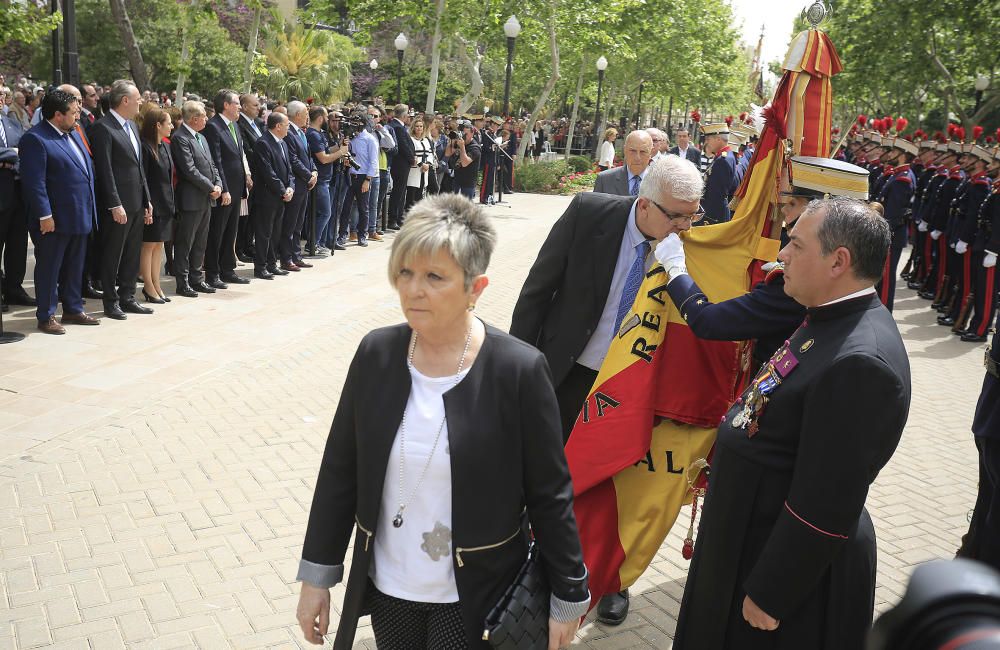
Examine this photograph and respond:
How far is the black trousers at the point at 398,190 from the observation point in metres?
16.5

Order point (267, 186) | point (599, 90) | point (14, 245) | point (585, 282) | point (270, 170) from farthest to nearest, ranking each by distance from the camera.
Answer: point (599, 90)
point (267, 186)
point (270, 170)
point (14, 245)
point (585, 282)

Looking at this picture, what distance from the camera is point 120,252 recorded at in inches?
356

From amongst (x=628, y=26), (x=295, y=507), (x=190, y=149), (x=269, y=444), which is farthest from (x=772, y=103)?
(x=628, y=26)

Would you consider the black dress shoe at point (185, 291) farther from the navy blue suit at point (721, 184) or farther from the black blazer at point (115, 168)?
the navy blue suit at point (721, 184)

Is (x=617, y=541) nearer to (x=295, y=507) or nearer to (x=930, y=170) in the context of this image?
(x=295, y=507)

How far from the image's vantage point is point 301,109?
1214 centimetres

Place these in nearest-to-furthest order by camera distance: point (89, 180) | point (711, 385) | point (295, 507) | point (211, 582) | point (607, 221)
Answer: point (711, 385) < point (607, 221) < point (211, 582) < point (295, 507) < point (89, 180)

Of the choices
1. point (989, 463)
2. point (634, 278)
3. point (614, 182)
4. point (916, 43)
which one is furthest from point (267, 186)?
point (916, 43)

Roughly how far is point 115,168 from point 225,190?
1.89m

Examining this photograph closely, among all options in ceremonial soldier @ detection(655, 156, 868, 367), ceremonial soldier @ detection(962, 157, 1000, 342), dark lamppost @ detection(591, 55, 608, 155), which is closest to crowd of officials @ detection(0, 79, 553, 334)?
ceremonial soldier @ detection(655, 156, 868, 367)

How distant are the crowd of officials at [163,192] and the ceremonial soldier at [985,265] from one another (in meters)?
8.82

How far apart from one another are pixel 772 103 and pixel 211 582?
359 centimetres

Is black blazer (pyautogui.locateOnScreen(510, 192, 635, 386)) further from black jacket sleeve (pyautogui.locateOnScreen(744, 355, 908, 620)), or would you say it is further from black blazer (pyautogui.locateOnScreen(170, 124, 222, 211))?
black blazer (pyautogui.locateOnScreen(170, 124, 222, 211))

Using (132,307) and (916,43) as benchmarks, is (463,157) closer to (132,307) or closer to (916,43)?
(132,307)
